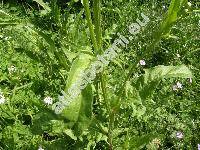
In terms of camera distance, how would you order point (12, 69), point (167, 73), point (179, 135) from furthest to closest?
point (12, 69) → point (179, 135) → point (167, 73)

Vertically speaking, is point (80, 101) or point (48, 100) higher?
point (48, 100)

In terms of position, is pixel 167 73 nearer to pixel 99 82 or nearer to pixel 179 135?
pixel 99 82

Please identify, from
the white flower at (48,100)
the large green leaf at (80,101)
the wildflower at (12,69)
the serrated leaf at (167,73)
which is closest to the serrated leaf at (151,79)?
the serrated leaf at (167,73)

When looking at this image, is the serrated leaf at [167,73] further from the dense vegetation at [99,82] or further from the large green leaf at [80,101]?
the large green leaf at [80,101]

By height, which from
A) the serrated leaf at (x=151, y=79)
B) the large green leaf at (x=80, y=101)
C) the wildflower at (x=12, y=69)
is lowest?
the large green leaf at (x=80, y=101)

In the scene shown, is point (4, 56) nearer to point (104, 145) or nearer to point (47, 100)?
point (47, 100)

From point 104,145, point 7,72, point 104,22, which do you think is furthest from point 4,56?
point 104,145

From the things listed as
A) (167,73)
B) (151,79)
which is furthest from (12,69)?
(167,73)

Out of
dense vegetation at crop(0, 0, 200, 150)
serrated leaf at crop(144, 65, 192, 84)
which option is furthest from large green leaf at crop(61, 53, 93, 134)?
serrated leaf at crop(144, 65, 192, 84)
